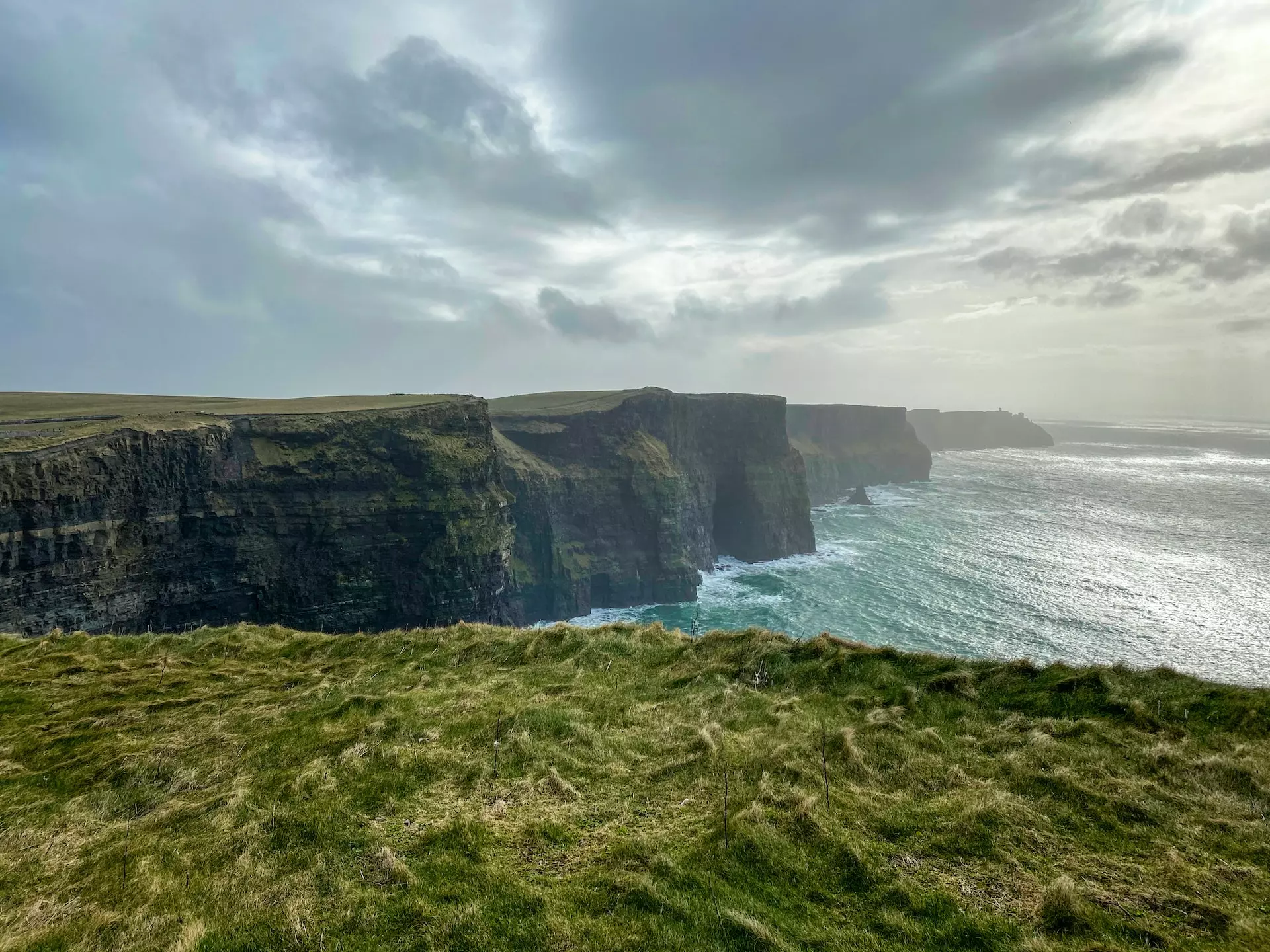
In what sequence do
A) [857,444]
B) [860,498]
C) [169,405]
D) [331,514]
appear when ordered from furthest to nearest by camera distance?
[857,444] < [860,498] < [169,405] < [331,514]

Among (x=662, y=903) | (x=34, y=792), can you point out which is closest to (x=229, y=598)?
(x=34, y=792)

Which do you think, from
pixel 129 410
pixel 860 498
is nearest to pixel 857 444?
pixel 860 498

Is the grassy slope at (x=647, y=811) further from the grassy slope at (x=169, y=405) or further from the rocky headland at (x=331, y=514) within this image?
the grassy slope at (x=169, y=405)

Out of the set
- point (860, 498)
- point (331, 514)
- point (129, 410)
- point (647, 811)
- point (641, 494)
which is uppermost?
point (129, 410)

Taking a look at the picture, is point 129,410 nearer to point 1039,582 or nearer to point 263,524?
point 263,524

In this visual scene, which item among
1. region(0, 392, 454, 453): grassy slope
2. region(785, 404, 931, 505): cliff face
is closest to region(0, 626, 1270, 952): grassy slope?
region(0, 392, 454, 453): grassy slope

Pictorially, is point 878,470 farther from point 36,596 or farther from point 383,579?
point 36,596

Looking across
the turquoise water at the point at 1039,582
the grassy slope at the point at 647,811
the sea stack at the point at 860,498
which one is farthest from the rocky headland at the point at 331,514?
the sea stack at the point at 860,498
